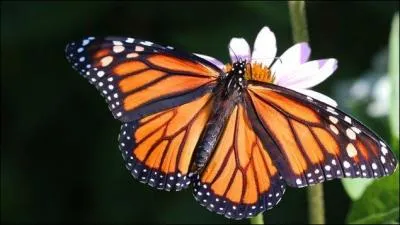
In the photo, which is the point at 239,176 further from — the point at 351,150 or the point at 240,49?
the point at 240,49

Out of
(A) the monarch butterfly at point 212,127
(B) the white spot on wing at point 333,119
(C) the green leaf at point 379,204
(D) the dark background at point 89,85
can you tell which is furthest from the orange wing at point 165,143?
(D) the dark background at point 89,85

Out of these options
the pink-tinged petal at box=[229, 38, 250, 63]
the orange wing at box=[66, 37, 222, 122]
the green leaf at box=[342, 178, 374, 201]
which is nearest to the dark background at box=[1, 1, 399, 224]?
the green leaf at box=[342, 178, 374, 201]

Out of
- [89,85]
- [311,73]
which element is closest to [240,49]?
[311,73]

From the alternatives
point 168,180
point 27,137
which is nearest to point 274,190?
point 168,180

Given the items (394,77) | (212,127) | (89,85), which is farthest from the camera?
(89,85)

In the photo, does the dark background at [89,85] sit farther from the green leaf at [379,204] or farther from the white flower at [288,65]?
the white flower at [288,65]

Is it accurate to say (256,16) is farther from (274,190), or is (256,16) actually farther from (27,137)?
(274,190)

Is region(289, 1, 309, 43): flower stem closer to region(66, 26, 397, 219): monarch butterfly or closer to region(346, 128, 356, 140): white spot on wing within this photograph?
region(66, 26, 397, 219): monarch butterfly

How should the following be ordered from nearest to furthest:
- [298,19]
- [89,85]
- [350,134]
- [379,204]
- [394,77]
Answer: [350,134] → [298,19] → [379,204] → [394,77] → [89,85]
